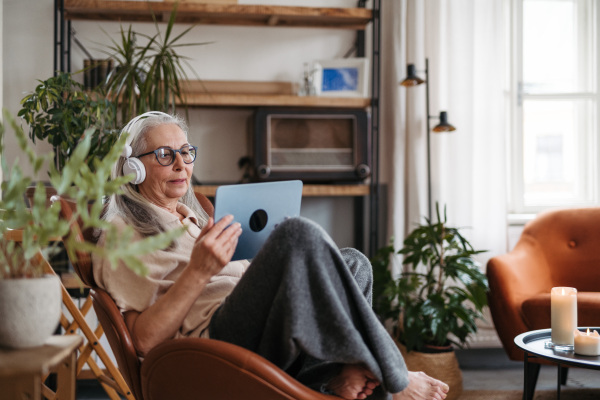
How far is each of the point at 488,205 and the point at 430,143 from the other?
45 cm

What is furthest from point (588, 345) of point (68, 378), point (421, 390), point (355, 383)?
point (68, 378)

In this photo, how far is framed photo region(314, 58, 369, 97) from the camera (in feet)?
10.5

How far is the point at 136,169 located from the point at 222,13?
1642 mm

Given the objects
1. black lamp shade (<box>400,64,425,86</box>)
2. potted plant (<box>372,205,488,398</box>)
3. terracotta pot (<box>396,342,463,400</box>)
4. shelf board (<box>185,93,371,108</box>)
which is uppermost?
black lamp shade (<box>400,64,425,86</box>)

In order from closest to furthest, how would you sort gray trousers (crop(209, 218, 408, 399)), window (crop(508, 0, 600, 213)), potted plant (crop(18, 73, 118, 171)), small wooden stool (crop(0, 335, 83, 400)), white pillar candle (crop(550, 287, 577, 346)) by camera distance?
small wooden stool (crop(0, 335, 83, 400)) < gray trousers (crop(209, 218, 408, 399)) < white pillar candle (crop(550, 287, 577, 346)) < potted plant (crop(18, 73, 118, 171)) < window (crop(508, 0, 600, 213))

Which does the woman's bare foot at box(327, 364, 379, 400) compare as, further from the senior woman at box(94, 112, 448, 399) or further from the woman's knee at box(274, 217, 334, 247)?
the woman's knee at box(274, 217, 334, 247)

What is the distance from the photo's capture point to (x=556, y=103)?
376 centimetres

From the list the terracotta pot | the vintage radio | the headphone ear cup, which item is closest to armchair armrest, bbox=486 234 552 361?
the terracotta pot

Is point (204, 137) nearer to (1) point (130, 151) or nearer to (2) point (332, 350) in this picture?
(1) point (130, 151)

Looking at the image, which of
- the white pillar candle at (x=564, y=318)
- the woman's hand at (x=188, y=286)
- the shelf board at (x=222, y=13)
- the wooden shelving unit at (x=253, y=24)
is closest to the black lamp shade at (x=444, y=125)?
the wooden shelving unit at (x=253, y=24)

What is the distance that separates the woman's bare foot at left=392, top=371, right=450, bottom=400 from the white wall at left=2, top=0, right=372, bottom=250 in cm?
207

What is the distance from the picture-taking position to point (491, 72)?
11.0 feet

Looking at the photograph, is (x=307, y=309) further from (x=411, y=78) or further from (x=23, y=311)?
(x=411, y=78)

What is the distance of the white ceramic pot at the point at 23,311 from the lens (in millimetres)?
838
